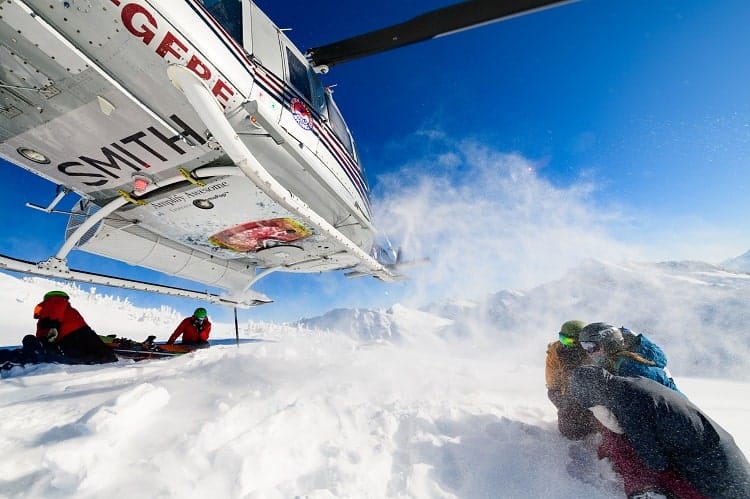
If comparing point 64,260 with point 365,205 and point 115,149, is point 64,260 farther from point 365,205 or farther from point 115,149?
point 365,205

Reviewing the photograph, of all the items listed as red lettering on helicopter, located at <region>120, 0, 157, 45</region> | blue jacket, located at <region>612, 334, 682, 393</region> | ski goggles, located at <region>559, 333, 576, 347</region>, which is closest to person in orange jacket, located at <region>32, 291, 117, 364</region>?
red lettering on helicopter, located at <region>120, 0, 157, 45</region>

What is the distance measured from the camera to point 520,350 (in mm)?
9250

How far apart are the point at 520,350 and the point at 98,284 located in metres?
9.84

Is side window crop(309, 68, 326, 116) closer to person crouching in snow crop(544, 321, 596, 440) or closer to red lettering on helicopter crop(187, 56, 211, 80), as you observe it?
red lettering on helicopter crop(187, 56, 211, 80)

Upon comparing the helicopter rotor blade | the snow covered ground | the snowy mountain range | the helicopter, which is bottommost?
the snowy mountain range

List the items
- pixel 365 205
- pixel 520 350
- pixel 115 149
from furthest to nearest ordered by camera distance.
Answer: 1. pixel 520 350
2. pixel 365 205
3. pixel 115 149

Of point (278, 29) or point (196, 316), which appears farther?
point (196, 316)

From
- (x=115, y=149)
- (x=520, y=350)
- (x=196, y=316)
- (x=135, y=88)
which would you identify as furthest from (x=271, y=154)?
(x=520, y=350)

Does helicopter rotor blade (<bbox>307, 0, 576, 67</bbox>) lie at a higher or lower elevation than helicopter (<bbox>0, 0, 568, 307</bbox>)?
higher

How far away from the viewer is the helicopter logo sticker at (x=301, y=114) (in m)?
3.63

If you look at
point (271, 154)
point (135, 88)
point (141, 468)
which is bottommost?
point (141, 468)

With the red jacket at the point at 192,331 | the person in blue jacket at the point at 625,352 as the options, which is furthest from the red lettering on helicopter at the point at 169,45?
the red jacket at the point at 192,331

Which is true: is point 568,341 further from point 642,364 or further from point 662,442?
point 662,442

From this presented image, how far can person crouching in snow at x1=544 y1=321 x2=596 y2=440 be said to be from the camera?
216cm
